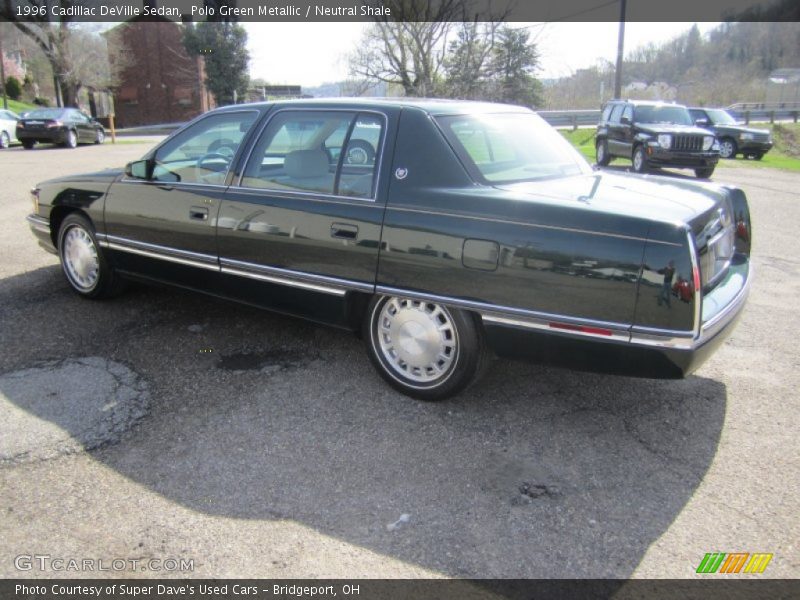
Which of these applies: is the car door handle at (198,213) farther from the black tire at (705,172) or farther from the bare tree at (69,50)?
the bare tree at (69,50)

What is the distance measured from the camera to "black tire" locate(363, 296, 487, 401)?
355 centimetres

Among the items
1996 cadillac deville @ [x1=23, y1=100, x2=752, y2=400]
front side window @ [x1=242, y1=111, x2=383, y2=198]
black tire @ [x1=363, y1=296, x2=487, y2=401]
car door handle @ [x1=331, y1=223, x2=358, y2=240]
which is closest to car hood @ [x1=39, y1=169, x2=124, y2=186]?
1996 cadillac deville @ [x1=23, y1=100, x2=752, y2=400]

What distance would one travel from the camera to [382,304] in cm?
381

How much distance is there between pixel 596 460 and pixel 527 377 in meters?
1.01

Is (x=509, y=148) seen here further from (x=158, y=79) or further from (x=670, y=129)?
(x=158, y=79)

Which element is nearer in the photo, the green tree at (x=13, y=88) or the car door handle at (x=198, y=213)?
→ the car door handle at (x=198, y=213)

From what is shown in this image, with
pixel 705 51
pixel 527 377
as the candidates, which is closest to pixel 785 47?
pixel 705 51

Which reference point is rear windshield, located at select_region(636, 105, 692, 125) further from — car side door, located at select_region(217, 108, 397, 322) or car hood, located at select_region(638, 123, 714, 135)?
car side door, located at select_region(217, 108, 397, 322)

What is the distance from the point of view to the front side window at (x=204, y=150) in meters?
4.45

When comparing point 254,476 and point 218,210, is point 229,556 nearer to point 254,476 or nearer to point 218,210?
point 254,476

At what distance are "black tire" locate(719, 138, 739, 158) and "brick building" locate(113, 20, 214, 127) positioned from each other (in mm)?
35107

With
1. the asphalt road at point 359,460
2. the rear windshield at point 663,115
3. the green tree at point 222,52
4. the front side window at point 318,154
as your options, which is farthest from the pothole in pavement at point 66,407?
the green tree at point 222,52

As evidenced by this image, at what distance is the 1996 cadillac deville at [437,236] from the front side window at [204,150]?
14 mm

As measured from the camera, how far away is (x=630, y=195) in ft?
11.4
